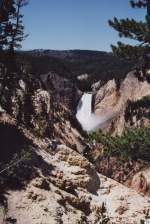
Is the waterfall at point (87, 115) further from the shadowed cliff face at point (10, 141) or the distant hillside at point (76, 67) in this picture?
the shadowed cliff face at point (10, 141)

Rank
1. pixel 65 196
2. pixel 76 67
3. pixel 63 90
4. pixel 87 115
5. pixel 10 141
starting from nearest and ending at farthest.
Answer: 1. pixel 65 196
2. pixel 10 141
3. pixel 87 115
4. pixel 63 90
5. pixel 76 67

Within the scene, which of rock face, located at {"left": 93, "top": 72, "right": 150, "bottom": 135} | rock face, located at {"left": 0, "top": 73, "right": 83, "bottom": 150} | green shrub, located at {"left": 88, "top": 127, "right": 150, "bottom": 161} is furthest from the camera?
rock face, located at {"left": 93, "top": 72, "right": 150, "bottom": 135}

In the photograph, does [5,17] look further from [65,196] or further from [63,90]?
[63,90]

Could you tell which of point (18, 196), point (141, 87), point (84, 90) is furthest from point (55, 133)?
point (84, 90)

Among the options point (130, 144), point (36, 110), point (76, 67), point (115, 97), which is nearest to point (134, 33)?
point (130, 144)

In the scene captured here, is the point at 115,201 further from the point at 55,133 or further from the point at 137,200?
the point at 55,133

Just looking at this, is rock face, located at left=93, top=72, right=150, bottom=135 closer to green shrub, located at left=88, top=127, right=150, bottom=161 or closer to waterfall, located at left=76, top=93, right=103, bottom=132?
waterfall, located at left=76, top=93, right=103, bottom=132

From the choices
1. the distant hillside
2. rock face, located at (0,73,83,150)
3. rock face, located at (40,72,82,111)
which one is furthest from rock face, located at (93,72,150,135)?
rock face, located at (0,73,83,150)
